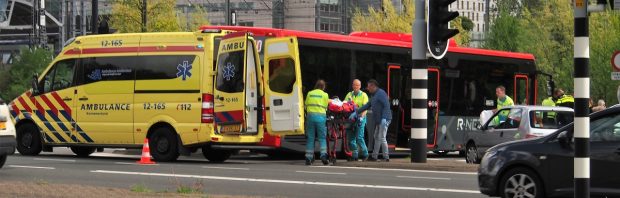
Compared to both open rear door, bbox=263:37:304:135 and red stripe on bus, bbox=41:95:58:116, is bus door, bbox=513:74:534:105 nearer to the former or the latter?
open rear door, bbox=263:37:304:135

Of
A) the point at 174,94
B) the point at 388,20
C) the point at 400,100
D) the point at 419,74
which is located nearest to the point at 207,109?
the point at 174,94

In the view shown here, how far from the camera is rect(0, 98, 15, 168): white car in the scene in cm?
1709

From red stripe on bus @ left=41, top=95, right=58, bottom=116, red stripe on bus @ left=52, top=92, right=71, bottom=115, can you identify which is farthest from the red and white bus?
red stripe on bus @ left=41, top=95, right=58, bottom=116

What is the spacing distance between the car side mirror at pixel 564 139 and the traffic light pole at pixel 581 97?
3.80m

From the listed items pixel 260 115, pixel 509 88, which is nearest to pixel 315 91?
pixel 260 115

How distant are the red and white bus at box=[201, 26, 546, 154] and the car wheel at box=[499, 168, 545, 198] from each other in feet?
31.0

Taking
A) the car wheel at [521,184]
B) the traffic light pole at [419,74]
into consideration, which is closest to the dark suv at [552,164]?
the car wheel at [521,184]

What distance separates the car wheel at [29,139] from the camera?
23.7m

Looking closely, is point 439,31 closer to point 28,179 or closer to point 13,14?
point 28,179

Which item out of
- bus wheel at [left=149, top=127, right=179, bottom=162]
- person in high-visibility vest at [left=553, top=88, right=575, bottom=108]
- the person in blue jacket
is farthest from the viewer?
person in high-visibility vest at [left=553, top=88, right=575, bottom=108]

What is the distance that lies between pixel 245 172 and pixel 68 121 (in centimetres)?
617

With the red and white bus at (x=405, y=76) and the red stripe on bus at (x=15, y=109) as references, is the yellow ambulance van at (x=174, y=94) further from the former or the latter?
the red stripe on bus at (x=15, y=109)

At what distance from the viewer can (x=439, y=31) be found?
1992 cm

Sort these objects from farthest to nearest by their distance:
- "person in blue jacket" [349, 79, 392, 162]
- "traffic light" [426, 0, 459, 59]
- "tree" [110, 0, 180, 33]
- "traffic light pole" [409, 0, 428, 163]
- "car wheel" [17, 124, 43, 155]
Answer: "tree" [110, 0, 180, 33] < "car wheel" [17, 124, 43, 155] < "person in blue jacket" [349, 79, 392, 162] < "traffic light pole" [409, 0, 428, 163] < "traffic light" [426, 0, 459, 59]
